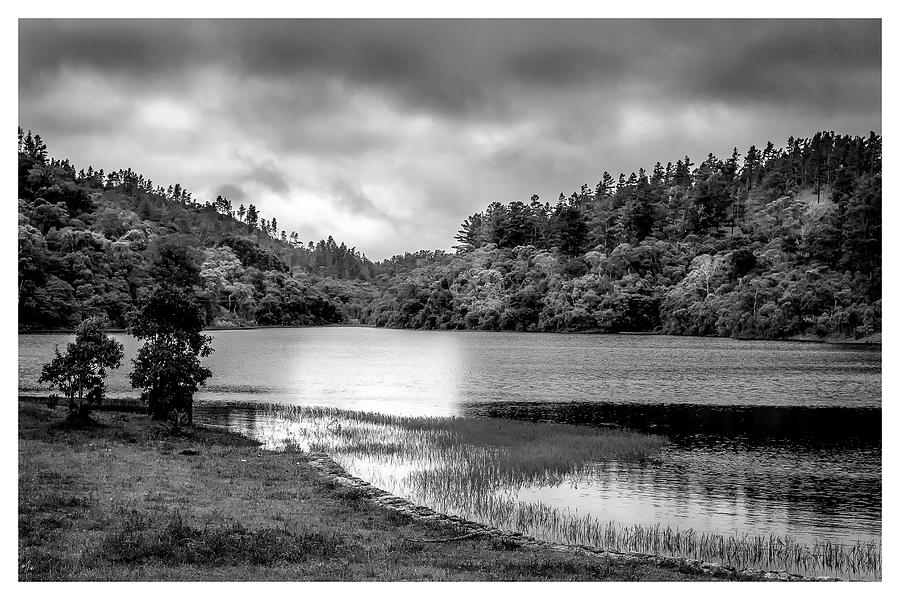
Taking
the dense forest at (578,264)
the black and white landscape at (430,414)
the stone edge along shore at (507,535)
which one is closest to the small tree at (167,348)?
the black and white landscape at (430,414)

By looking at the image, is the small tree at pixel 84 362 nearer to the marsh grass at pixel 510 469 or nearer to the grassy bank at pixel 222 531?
the grassy bank at pixel 222 531

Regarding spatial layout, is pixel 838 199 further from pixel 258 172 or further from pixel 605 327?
pixel 258 172

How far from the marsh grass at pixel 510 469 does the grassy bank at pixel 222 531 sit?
2529 mm

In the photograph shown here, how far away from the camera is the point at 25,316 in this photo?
79.6 meters

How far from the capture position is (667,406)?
143 ft

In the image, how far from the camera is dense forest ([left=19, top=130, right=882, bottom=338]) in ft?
279

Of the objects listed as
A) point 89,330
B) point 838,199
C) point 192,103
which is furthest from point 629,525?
point 838,199

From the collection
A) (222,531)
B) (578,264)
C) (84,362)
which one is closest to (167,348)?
(84,362)

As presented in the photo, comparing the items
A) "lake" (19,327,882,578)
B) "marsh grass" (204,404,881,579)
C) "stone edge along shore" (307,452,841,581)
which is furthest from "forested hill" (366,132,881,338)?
"stone edge along shore" (307,452,841,581)

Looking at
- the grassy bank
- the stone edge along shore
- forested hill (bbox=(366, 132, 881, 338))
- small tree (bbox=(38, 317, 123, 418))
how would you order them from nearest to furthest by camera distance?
the grassy bank < the stone edge along shore < small tree (bbox=(38, 317, 123, 418)) < forested hill (bbox=(366, 132, 881, 338))

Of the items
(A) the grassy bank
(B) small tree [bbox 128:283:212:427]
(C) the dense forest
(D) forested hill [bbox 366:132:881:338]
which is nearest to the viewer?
(A) the grassy bank

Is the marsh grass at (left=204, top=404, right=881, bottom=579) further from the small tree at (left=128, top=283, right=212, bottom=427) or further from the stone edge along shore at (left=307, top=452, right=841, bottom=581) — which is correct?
the small tree at (left=128, top=283, right=212, bottom=427)

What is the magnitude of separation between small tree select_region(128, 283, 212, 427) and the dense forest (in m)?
48.2

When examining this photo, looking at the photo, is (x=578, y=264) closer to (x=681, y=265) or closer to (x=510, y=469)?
(x=681, y=265)
